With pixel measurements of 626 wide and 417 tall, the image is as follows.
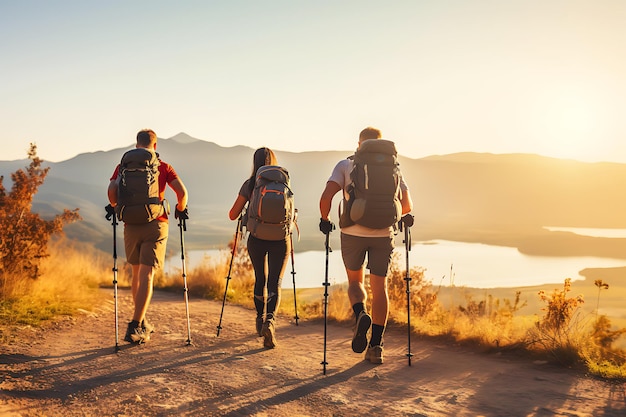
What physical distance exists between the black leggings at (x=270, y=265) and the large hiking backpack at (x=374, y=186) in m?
1.45

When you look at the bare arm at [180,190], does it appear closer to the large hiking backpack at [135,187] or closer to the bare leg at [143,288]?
the large hiking backpack at [135,187]

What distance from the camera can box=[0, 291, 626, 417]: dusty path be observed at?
5.20 metres

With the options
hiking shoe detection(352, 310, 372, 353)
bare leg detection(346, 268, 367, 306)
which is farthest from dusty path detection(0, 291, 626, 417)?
bare leg detection(346, 268, 367, 306)

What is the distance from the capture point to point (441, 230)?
121062mm

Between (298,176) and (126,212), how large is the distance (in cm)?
16569

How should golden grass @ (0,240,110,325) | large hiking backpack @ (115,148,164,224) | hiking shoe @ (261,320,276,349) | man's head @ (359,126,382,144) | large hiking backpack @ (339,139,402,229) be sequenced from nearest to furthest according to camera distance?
large hiking backpack @ (339,139,402,229) < man's head @ (359,126,382,144) < large hiking backpack @ (115,148,164,224) < hiking shoe @ (261,320,276,349) < golden grass @ (0,240,110,325)

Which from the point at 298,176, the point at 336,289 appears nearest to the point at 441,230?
the point at 298,176

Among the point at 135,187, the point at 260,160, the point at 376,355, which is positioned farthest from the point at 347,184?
the point at 135,187

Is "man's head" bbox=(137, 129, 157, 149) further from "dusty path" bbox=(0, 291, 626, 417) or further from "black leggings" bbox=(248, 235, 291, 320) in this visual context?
"dusty path" bbox=(0, 291, 626, 417)

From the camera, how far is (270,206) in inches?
285

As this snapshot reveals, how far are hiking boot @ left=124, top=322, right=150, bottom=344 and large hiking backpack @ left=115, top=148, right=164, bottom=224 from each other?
1.43 meters

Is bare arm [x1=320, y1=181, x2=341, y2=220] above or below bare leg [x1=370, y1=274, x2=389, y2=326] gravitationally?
above

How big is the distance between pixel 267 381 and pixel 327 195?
7.21ft

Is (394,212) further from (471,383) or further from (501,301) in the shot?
(501,301)
